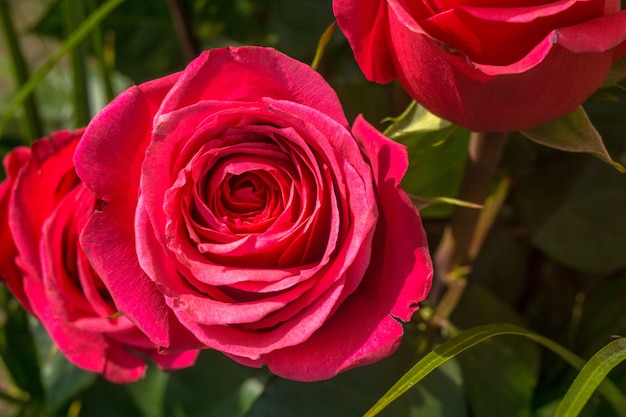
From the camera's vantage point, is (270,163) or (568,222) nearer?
(270,163)

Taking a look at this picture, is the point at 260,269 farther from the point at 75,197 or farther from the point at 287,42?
the point at 287,42

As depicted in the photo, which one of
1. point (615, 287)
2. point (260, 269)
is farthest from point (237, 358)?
point (615, 287)

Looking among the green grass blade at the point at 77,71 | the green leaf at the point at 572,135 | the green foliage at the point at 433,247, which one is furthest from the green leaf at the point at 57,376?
the green leaf at the point at 572,135

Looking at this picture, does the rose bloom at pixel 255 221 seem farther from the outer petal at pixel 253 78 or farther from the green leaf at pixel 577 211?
the green leaf at pixel 577 211

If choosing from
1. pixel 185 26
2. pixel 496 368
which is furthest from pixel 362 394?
pixel 185 26

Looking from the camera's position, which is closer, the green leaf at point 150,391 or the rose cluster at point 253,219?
the rose cluster at point 253,219

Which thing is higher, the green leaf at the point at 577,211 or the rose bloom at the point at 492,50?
the rose bloom at the point at 492,50
